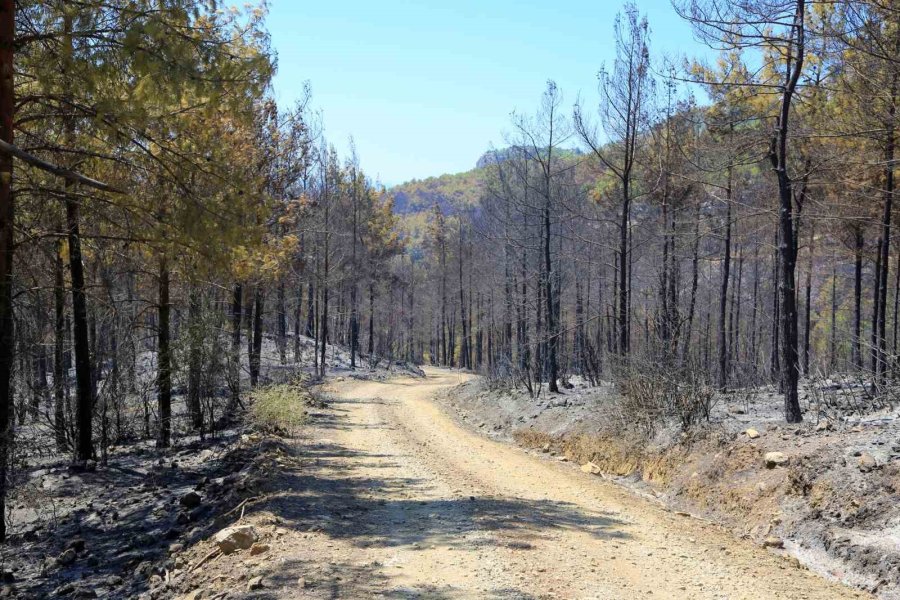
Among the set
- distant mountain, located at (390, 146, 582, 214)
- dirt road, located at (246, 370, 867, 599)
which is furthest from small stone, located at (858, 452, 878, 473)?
distant mountain, located at (390, 146, 582, 214)

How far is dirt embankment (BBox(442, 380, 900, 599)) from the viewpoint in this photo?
22.0 ft

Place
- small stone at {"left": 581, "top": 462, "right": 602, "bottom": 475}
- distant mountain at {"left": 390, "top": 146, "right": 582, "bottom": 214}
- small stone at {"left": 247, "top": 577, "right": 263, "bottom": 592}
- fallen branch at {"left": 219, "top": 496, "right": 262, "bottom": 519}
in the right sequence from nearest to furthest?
1. small stone at {"left": 247, "top": 577, "right": 263, "bottom": 592}
2. fallen branch at {"left": 219, "top": 496, "right": 262, "bottom": 519}
3. small stone at {"left": 581, "top": 462, "right": 602, "bottom": 475}
4. distant mountain at {"left": 390, "top": 146, "right": 582, "bottom": 214}

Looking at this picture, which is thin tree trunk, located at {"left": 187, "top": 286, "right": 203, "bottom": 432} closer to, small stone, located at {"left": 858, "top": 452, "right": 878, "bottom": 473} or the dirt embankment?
the dirt embankment

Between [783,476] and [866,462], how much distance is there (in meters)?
1.04

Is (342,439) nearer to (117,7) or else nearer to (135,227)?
(135,227)

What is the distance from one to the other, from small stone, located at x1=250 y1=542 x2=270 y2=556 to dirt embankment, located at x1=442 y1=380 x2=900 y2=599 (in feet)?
17.2

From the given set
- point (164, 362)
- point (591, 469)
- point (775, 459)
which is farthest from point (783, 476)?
point (164, 362)

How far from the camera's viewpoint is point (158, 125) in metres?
9.24

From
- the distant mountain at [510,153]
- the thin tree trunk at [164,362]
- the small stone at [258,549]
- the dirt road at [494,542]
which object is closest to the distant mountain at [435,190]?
the distant mountain at [510,153]

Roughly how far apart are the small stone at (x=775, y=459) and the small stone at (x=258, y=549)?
19.8 feet

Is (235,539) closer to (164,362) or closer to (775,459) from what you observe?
(775,459)

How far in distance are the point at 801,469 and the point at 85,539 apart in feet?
30.4

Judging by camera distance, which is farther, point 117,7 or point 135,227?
point 135,227

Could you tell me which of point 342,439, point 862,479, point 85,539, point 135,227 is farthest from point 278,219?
point 862,479
